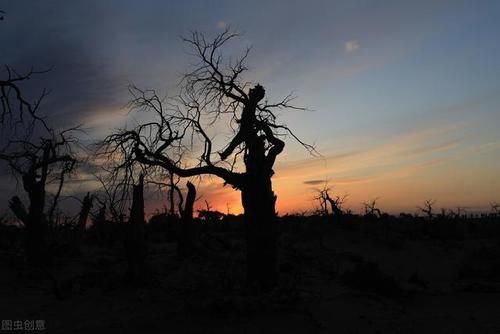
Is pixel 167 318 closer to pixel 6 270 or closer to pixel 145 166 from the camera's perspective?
pixel 145 166

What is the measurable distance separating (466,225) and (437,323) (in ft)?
67.7

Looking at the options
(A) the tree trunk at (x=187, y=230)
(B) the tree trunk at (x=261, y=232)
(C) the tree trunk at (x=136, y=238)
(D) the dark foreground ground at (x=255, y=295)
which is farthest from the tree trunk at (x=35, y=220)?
(B) the tree trunk at (x=261, y=232)

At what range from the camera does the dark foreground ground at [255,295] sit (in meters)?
10.5

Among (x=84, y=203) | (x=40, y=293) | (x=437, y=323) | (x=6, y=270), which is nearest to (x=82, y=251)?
(x=84, y=203)

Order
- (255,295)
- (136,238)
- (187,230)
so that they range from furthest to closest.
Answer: (187,230), (136,238), (255,295)

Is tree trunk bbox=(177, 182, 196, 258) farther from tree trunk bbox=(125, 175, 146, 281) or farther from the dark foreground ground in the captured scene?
tree trunk bbox=(125, 175, 146, 281)

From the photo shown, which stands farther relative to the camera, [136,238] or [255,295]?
[136,238]

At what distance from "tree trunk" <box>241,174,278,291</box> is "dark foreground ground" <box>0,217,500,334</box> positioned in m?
0.51

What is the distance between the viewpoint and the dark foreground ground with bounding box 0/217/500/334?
10539 millimetres

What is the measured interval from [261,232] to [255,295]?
1.53 meters

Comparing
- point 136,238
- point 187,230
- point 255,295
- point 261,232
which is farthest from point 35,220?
point 255,295

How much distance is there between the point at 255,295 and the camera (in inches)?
450

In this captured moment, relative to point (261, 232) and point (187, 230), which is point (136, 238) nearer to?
point (261, 232)

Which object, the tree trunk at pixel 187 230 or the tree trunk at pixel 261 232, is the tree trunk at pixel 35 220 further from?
the tree trunk at pixel 261 232
